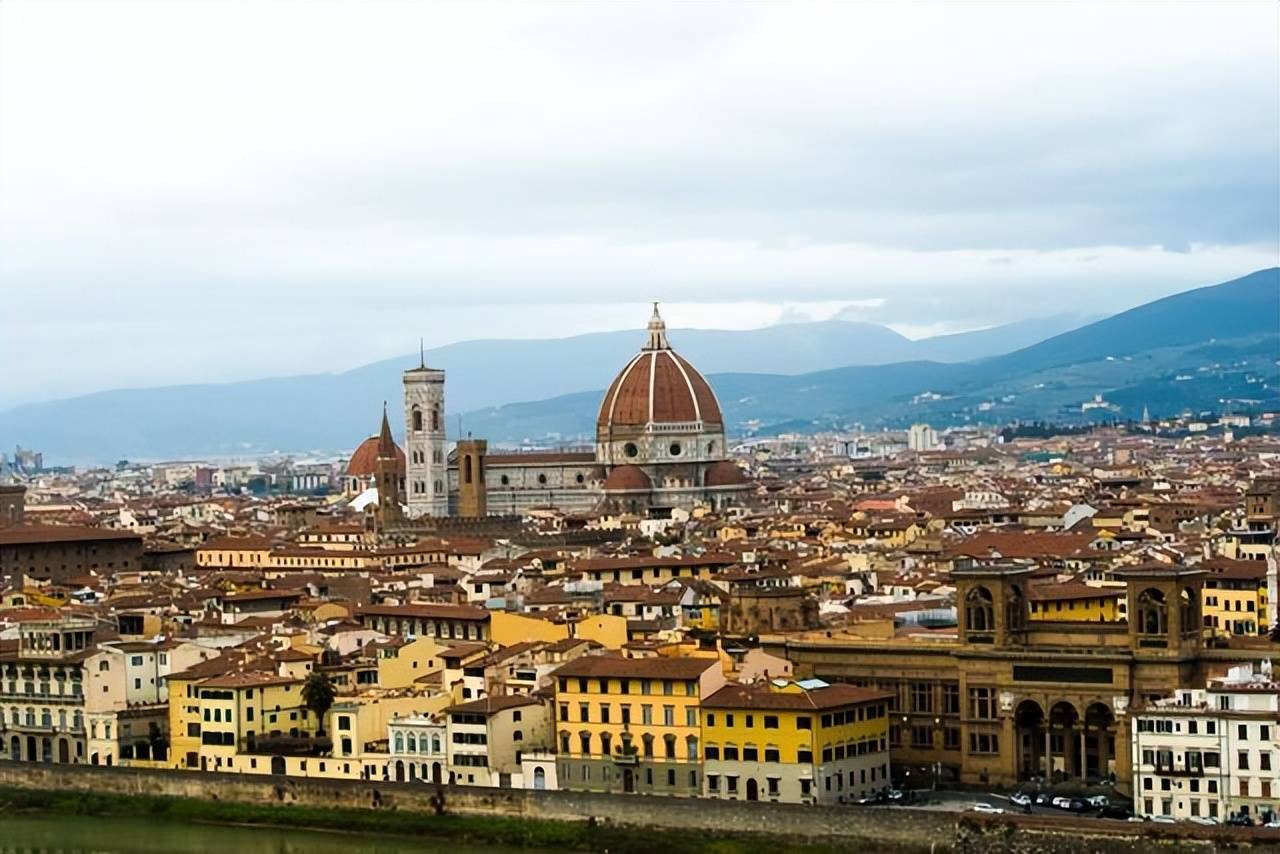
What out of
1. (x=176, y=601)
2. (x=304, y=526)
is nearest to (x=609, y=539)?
(x=304, y=526)

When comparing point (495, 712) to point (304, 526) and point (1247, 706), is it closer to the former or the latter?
point (1247, 706)

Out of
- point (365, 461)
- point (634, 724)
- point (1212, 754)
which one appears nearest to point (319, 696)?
point (634, 724)

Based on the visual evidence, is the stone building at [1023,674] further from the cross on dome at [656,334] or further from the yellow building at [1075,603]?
the cross on dome at [656,334]

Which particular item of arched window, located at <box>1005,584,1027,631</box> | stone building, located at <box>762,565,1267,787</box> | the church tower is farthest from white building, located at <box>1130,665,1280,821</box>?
the church tower

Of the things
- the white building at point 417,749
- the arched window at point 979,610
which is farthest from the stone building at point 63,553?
the arched window at point 979,610

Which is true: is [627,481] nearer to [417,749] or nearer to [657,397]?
[657,397]

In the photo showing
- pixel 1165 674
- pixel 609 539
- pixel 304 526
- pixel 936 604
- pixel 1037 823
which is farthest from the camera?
pixel 304 526
